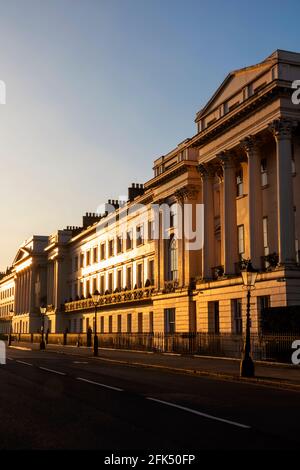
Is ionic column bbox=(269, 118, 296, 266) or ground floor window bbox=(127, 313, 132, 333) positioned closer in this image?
ionic column bbox=(269, 118, 296, 266)

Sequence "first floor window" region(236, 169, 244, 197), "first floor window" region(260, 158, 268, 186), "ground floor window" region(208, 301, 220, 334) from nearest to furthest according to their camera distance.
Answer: "first floor window" region(260, 158, 268, 186)
"ground floor window" region(208, 301, 220, 334)
"first floor window" region(236, 169, 244, 197)

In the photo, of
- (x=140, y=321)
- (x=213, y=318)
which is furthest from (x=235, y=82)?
(x=140, y=321)

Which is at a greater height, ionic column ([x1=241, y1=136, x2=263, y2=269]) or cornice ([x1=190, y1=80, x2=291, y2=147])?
cornice ([x1=190, y1=80, x2=291, y2=147])

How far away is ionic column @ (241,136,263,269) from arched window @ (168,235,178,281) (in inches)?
467

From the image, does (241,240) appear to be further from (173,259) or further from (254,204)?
(173,259)

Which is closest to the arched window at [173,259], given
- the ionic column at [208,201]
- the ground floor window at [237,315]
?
the ionic column at [208,201]

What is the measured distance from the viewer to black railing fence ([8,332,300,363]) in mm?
26641

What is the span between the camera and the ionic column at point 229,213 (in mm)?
35656

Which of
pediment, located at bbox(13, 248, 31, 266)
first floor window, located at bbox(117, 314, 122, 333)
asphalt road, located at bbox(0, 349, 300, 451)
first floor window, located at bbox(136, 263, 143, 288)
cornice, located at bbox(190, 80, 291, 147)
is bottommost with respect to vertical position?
asphalt road, located at bbox(0, 349, 300, 451)

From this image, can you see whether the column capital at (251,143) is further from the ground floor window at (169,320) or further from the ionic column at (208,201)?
the ground floor window at (169,320)

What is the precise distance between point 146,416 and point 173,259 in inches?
1360

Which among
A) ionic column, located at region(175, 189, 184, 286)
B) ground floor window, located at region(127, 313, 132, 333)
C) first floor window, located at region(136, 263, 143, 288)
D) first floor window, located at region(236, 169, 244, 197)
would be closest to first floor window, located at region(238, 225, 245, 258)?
first floor window, located at region(236, 169, 244, 197)

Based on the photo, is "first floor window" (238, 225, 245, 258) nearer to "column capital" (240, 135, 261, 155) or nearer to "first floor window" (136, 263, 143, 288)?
"column capital" (240, 135, 261, 155)

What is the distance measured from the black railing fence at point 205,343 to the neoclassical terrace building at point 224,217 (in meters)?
1.59
